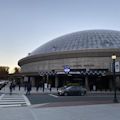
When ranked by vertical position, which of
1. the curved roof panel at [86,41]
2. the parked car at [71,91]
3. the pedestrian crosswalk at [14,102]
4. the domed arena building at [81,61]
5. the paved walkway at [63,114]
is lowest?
the pedestrian crosswalk at [14,102]

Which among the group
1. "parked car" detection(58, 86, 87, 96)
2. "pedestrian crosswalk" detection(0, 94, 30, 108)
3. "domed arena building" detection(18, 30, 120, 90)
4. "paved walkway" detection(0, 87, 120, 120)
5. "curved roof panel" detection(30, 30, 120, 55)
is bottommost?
"pedestrian crosswalk" detection(0, 94, 30, 108)

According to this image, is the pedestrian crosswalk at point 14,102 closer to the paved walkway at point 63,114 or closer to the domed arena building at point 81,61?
the paved walkway at point 63,114

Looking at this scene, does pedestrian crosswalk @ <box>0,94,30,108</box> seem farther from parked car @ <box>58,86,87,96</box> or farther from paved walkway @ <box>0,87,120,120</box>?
parked car @ <box>58,86,87,96</box>

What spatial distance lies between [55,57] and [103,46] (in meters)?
13.9

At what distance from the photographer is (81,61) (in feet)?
265

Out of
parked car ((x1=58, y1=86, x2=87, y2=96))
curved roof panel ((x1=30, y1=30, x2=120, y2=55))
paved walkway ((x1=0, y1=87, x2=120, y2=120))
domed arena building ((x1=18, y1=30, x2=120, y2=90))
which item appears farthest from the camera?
curved roof panel ((x1=30, y1=30, x2=120, y2=55))

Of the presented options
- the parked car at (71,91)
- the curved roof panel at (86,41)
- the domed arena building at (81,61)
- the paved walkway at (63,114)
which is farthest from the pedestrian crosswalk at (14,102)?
the curved roof panel at (86,41)

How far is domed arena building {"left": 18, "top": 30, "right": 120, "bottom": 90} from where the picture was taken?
7619cm

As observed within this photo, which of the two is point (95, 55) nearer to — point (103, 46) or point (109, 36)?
point (103, 46)

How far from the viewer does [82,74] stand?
73312mm

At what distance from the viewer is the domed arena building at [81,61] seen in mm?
76188

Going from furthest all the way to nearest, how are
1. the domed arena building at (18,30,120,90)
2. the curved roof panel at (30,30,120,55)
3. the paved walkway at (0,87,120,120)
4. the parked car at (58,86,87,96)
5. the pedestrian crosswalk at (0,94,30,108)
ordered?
the curved roof panel at (30,30,120,55) < the domed arena building at (18,30,120,90) < the parked car at (58,86,87,96) < the pedestrian crosswalk at (0,94,30,108) < the paved walkway at (0,87,120,120)

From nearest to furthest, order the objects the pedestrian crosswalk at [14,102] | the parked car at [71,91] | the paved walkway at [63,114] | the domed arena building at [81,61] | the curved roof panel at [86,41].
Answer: the paved walkway at [63,114] → the pedestrian crosswalk at [14,102] → the parked car at [71,91] → the domed arena building at [81,61] → the curved roof panel at [86,41]

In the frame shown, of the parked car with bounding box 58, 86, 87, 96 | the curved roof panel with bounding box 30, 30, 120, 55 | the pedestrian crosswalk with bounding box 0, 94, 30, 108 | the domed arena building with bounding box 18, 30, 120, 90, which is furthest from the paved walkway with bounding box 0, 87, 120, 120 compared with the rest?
the curved roof panel with bounding box 30, 30, 120, 55
